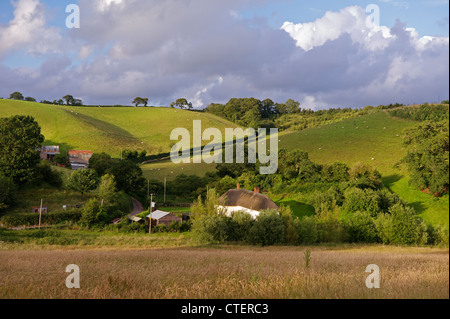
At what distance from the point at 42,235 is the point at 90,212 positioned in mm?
9672

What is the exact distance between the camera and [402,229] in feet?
112

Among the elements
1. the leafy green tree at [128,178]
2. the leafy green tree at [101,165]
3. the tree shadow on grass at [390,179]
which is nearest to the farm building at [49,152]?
the leafy green tree at [101,165]

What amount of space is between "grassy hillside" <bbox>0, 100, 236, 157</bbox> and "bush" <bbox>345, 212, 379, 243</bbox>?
3250 inches

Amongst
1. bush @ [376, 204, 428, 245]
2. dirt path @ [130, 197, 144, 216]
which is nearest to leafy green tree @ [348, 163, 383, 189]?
bush @ [376, 204, 428, 245]

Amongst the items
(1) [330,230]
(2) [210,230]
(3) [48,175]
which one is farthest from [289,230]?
(3) [48,175]

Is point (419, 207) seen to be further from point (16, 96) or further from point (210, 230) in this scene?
point (16, 96)

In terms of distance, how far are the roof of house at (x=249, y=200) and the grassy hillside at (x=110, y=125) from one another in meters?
62.7

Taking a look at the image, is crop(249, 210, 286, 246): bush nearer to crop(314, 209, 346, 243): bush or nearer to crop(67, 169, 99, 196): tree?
crop(314, 209, 346, 243): bush

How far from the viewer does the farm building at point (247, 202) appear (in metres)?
49.5

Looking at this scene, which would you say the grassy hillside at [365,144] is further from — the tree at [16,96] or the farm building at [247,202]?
the tree at [16,96]

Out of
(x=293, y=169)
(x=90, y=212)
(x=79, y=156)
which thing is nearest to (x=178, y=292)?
(x=90, y=212)

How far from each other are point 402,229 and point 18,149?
6196cm
